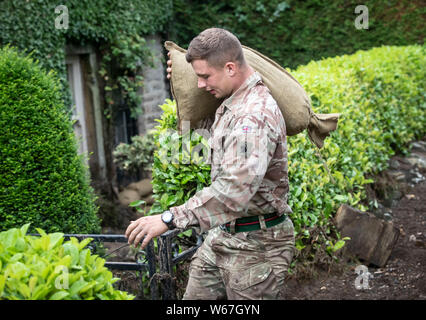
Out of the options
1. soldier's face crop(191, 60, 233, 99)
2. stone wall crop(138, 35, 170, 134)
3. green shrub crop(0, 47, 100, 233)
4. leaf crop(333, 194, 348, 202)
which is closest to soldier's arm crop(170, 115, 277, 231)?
soldier's face crop(191, 60, 233, 99)

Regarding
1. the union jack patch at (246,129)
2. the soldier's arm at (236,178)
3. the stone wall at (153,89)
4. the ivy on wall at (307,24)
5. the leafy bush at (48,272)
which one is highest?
the ivy on wall at (307,24)

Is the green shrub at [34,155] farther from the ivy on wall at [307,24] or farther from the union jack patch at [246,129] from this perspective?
the ivy on wall at [307,24]

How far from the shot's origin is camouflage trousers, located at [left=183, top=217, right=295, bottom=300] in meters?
2.77

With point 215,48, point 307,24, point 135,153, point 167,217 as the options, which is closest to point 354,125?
point 135,153

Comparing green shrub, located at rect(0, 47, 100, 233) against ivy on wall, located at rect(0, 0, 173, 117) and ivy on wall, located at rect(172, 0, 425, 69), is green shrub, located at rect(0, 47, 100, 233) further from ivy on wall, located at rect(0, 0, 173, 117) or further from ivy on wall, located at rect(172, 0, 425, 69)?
ivy on wall, located at rect(172, 0, 425, 69)

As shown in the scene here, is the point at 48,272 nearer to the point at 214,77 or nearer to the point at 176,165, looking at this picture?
the point at 214,77

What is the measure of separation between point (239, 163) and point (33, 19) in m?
5.26

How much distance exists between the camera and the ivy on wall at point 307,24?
36.9 ft

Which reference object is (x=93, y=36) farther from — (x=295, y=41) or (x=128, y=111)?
(x=295, y=41)

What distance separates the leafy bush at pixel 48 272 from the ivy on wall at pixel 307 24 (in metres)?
9.27

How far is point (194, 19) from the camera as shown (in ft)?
36.2

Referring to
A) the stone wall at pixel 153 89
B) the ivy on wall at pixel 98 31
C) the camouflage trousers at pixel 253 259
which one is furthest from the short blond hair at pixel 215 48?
the stone wall at pixel 153 89
